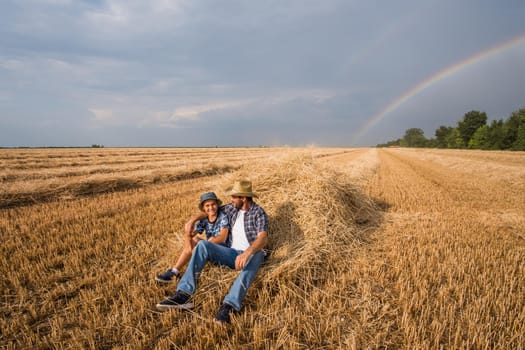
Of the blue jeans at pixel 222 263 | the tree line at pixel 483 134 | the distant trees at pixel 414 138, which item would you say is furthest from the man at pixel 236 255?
the distant trees at pixel 414 138

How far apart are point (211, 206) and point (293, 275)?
5.03ft

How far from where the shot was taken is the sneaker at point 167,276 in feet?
10.2

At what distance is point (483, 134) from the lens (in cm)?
5712

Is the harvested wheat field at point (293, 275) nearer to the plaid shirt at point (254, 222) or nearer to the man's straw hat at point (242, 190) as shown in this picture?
the plaid shirt at point (254, 222)

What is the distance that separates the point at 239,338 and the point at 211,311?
53 centimetres

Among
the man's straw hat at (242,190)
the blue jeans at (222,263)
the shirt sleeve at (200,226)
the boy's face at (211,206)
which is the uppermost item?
the man's straw hat at (242,190)

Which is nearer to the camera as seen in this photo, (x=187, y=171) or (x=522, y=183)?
(x=522, y=183)

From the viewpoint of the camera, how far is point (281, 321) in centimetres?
249

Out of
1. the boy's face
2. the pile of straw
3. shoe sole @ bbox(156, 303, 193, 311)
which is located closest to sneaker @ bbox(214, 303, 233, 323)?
the pile of straw

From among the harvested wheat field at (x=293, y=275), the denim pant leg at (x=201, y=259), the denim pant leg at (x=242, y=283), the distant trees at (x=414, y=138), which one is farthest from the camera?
the distant trees at (x=414, y=138)

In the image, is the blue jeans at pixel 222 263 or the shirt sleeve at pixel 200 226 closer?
the blue jeans at pixel 222 263

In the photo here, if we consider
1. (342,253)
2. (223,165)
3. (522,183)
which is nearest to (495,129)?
(522,183)

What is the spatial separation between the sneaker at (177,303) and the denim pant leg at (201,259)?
7 centimetres

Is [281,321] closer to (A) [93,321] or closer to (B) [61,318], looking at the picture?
(A) [93,321]
